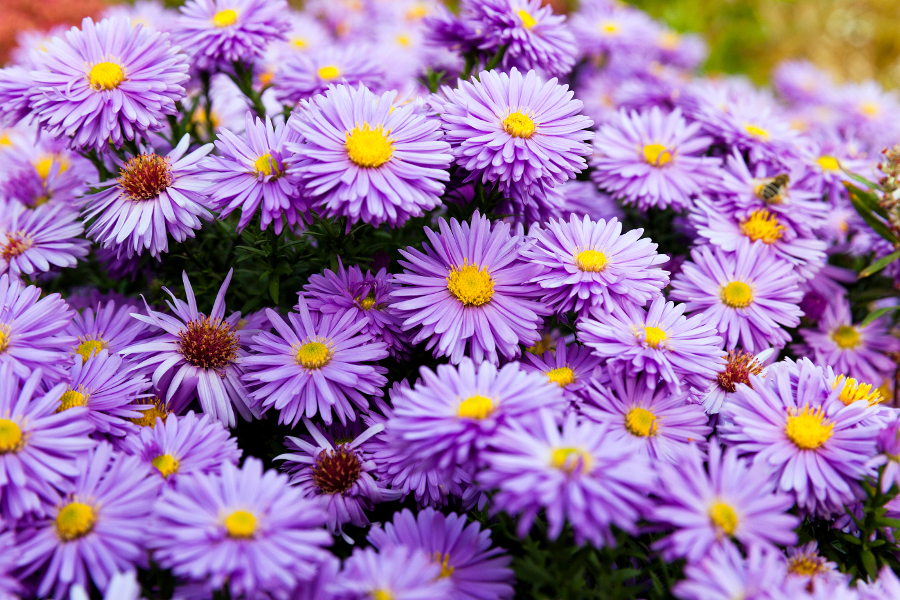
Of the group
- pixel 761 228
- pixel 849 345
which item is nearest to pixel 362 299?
pixel 761 228

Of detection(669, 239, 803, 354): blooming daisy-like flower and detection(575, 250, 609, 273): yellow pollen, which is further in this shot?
detection(669, 239, 803, 354): blooming daisy-like flower

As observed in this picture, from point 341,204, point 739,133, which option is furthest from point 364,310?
point 739,133

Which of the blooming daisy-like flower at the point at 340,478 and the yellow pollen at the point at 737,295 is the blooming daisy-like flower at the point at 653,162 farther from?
the blooming daisy-like flower at the point at 340,478

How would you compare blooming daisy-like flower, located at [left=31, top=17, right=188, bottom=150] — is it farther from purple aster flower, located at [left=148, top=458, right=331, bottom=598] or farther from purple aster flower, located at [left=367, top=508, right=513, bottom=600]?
purple aster flower, located at [left=367, top=508, right=513, bottom=600]

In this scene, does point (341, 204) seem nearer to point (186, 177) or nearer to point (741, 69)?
point (186, 177)

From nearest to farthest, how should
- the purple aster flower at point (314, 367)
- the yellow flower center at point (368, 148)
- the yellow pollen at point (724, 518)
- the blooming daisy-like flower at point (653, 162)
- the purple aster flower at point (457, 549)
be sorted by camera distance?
the yellow pollen at point (724, 518) → the purple aster flower at point (457, 549) → the yellow flower center at point (368, 148) → the purple aster flower at point (314, 367) → the blooming daisy-like flower at point (653, 162)

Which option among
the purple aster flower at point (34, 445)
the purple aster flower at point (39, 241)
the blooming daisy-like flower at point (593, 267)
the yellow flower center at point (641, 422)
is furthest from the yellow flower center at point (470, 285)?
the purple aster flower at point (39, 241)

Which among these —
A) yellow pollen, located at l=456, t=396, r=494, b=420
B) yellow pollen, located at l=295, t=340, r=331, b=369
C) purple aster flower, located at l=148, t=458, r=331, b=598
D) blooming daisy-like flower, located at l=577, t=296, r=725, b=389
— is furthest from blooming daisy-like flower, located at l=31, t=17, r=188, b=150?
blooming daisy-like flower, located at l=577, t=296, r=725, b=389
